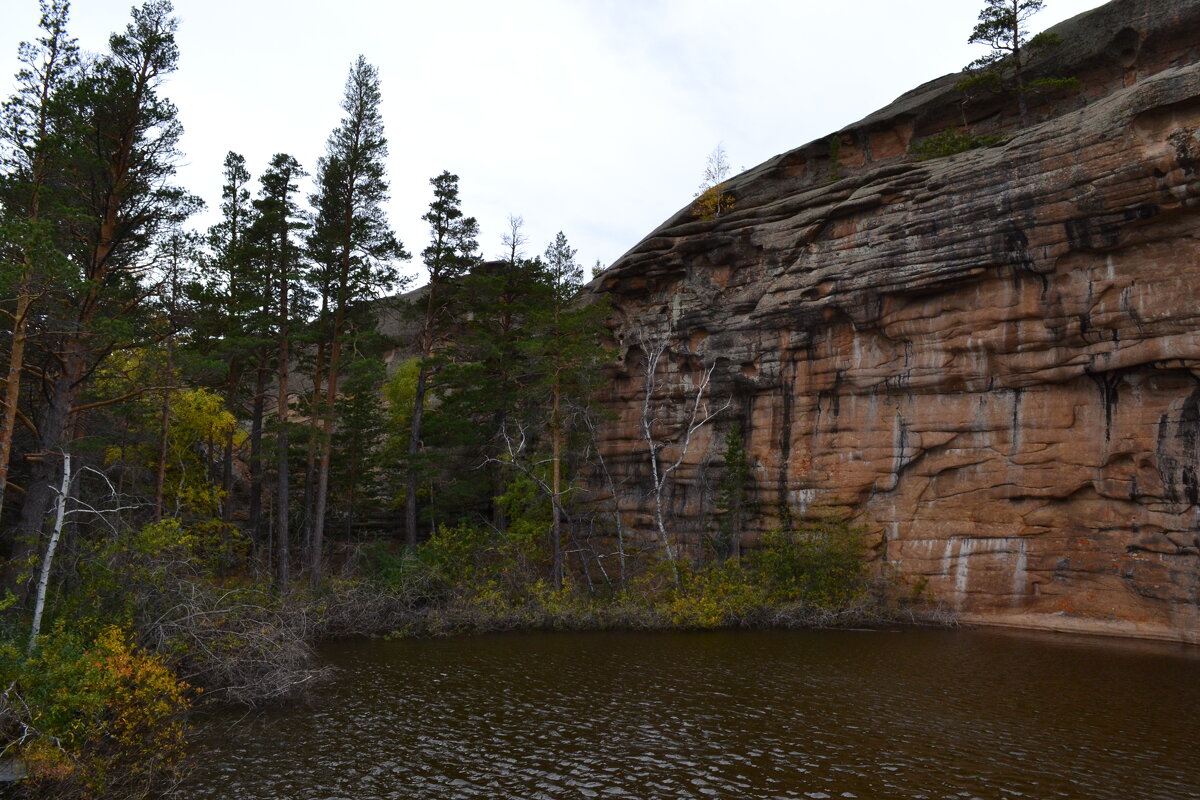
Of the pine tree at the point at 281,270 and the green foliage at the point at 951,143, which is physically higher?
the green foliage at the point at 951,143

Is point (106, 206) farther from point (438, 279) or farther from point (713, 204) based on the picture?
point (713, 204)

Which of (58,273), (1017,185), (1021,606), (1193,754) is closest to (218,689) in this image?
(58,273)

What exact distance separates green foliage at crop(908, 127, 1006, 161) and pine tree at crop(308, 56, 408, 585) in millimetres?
19793

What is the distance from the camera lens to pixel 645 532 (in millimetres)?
30750

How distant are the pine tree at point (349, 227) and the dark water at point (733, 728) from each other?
1111cm

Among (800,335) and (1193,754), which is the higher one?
(800,335)

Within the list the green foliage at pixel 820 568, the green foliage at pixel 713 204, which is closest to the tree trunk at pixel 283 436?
the green foliage at pixel 820 568

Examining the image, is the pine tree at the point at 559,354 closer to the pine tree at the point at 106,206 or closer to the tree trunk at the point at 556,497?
the tree trunk at the point at 556,497

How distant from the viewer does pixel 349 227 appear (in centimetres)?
2464

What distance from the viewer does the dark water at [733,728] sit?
32.0ft

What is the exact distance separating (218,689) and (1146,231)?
1007 inches

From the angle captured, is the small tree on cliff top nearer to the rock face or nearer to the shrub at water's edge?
the rock face

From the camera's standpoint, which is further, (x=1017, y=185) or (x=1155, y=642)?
(x=1017, y=185)

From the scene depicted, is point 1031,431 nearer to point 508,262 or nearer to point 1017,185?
→ point 1017,185
